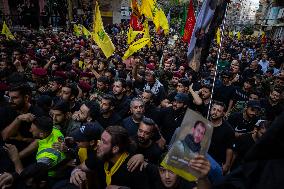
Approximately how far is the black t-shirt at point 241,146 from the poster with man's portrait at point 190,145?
8.19 feet

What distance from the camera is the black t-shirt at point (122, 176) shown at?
290 centimetres

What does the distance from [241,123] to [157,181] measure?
266 centimetres

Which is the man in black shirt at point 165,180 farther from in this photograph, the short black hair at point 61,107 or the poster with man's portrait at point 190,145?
the short black hair at point 61,107

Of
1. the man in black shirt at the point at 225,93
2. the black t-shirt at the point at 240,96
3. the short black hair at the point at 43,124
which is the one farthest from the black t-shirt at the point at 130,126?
the black t-shirt at the point at 240,96

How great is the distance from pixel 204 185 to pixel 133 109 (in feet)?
9.97

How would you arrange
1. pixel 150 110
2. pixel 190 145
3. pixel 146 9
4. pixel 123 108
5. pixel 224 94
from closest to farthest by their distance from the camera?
1. pixel 190 145
2. pixel 150 110
3. pixel 123 108
4. pixel 224 94
5. pixel 146 9

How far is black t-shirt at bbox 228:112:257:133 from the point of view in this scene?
5176 millimetres

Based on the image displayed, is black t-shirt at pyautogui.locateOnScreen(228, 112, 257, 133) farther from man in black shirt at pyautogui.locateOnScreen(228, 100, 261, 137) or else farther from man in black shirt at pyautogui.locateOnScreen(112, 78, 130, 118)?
man in black shirt at pyautogui.locateOnScreen(112, 78, 130, 118)

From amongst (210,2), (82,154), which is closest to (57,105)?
(82,154)

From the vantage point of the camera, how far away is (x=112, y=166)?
2961 mm

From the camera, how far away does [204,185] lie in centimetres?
194

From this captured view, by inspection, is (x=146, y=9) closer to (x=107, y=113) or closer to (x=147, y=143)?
(x=107, y=113)

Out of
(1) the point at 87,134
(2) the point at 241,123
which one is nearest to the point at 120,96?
(2) the point at 241,123

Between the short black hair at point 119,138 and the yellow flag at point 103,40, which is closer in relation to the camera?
the short black hair at point 119,138
